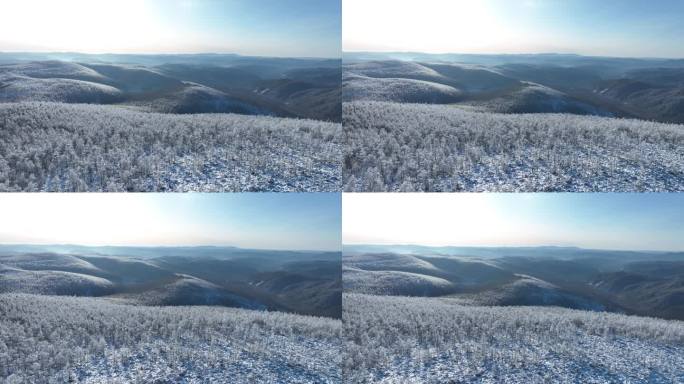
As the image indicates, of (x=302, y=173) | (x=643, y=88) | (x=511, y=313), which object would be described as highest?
(x=643, y=88)

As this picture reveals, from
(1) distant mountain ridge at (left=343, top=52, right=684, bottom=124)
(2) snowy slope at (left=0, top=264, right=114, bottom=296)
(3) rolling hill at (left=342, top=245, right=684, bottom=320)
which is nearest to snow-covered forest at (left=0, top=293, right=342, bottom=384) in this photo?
(2) snowy slope at (left=0, top=264, right=114, bottom=296)

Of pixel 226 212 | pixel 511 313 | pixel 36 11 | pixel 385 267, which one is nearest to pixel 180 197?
pixel 226 212

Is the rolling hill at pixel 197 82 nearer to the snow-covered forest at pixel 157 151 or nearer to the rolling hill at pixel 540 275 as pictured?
the snow-covered forest at pixel 157 151

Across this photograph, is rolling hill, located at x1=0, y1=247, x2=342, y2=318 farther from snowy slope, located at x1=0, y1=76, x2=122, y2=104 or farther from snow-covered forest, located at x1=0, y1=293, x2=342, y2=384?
snowy slope, located at x1=0, y1=76, x2=122, y2=104

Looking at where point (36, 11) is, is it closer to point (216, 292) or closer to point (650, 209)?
point (216, 292)

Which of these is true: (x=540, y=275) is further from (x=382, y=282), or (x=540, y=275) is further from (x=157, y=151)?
(x=157, y=151)

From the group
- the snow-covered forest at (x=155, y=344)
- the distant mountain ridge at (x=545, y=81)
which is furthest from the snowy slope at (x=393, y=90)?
the snow-covered forest at (x=155, y=344)

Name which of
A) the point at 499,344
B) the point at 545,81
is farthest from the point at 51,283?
the point at 545,81
